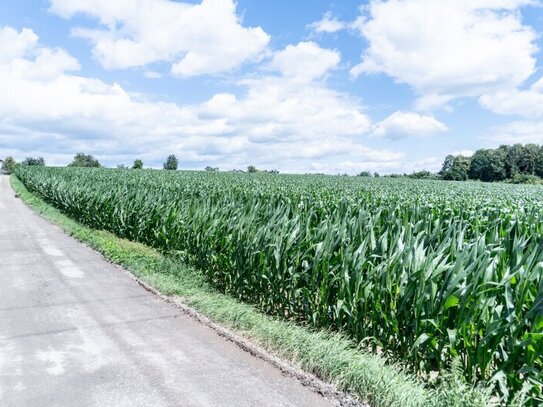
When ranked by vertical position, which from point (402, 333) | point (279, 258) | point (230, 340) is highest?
point (279, 258)

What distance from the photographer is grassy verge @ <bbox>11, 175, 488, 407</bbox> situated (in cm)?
382

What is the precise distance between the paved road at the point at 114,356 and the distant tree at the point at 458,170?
13744 cm

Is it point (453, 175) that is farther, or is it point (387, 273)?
point (453, 175)

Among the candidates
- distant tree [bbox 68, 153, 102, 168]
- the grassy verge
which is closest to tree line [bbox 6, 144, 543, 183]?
distant tree [bbox 68, 153, 102, 168]

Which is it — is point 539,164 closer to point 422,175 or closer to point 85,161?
point 422,175

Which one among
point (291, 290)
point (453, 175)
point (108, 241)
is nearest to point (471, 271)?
point (291, 290)

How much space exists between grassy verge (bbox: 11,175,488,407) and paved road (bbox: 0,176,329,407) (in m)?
0.32

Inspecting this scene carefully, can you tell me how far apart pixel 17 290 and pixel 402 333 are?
258 inches

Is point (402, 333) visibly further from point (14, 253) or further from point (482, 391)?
point (14, 253)

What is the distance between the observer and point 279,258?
21.7 feet

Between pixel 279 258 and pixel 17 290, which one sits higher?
pixel 279 258

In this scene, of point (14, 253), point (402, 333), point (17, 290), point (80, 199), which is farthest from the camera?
point (80, 199)

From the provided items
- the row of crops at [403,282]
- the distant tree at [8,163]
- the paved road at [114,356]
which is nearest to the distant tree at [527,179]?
the row of crops at [403,282]

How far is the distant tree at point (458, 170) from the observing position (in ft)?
437
